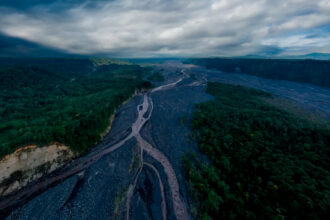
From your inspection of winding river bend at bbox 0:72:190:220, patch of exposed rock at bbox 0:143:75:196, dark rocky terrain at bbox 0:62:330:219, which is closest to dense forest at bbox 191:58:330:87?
dark rocky terrain at bbox 0:62:330:219

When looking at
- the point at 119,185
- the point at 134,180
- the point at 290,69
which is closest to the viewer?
the point at 119,185

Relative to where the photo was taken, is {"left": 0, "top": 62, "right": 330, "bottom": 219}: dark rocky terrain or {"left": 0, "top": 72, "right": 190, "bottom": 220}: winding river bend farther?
{"left": 0, "top": 72, "right": 190, "bottom": 220}: winding river bend

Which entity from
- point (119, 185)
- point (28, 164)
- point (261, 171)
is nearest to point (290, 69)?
point (261, 171)

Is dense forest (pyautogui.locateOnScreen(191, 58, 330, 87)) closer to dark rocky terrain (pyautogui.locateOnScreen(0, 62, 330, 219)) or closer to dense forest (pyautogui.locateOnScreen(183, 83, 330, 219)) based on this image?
dense forest (pyautogui.locateOnScreen(183, 83, 330, 219))

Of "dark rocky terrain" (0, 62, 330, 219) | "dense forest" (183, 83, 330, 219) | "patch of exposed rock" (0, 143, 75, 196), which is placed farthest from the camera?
"patch of exposed rock" (0, 143, 75, 196)

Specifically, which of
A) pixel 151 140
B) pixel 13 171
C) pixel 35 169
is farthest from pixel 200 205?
pixel 13 171

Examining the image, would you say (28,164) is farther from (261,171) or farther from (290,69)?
(290,69)

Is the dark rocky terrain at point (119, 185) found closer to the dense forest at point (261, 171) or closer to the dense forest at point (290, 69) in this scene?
the dense forest at point (261, 171)
